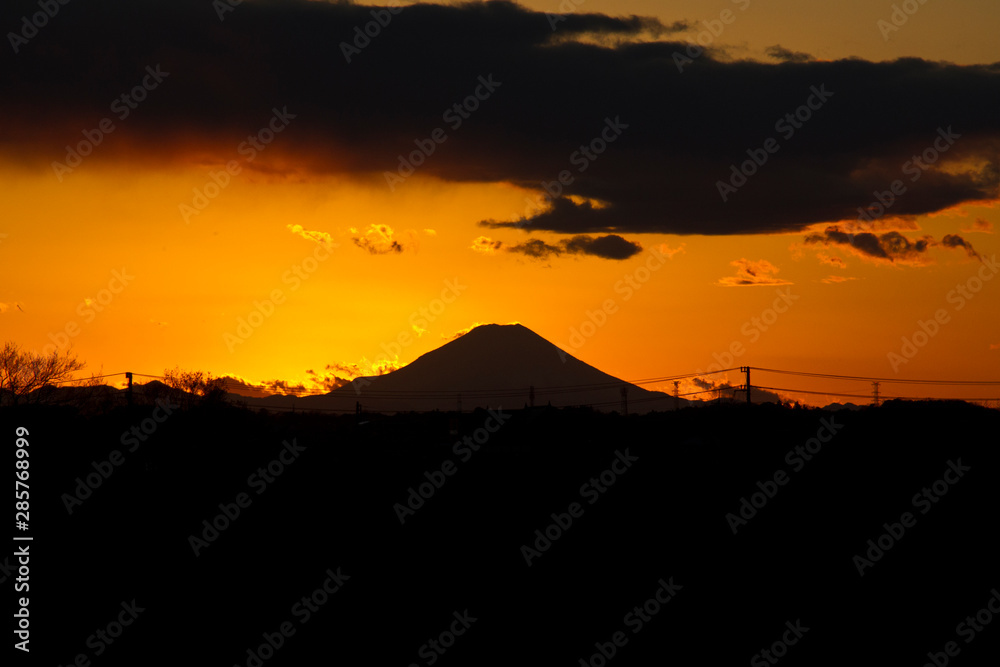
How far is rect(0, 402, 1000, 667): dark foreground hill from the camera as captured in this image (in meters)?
32.7

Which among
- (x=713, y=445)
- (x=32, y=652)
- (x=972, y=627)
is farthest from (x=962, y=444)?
(x=32, y=652)

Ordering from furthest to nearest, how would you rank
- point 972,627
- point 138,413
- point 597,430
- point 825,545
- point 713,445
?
point 597,430, point 138,413, point 713,445, point 825,545, point 972,627

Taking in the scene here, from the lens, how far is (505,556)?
147ft

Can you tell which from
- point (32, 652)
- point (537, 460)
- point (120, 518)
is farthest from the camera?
point (537, 460)

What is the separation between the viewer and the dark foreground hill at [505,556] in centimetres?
3269

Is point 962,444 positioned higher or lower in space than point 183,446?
lower

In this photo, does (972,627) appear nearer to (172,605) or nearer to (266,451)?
(172,605)

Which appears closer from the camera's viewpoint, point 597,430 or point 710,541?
point 710,541

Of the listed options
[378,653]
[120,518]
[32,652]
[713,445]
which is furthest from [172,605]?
[713,445]

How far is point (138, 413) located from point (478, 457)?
45.7 m

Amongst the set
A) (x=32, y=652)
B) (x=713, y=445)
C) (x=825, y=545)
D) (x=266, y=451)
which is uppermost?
(x=32, y=652)

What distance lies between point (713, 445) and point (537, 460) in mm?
21982

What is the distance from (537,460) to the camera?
8600cm

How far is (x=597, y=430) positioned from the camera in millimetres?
130750
